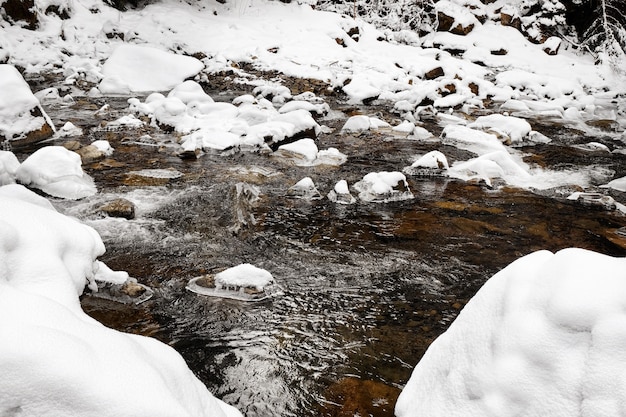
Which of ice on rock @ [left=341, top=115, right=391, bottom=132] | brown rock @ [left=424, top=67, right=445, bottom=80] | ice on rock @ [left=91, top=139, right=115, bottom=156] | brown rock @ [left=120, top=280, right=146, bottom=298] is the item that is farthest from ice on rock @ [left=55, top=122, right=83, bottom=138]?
brown rock @ [left=424, top=67, right=445, bottom=80]

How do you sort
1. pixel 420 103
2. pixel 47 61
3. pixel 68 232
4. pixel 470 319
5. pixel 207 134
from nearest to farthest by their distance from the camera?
1. pixel 470 319
2. pixel 68 232
3. pixel 207 134
4. pixel 420 103
5. pixel 47 61

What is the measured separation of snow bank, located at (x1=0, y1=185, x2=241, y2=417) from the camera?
1.67 metres

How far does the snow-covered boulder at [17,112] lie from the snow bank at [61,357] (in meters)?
6.56

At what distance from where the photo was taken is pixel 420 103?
12789 mm

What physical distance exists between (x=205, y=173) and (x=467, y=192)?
390 cm

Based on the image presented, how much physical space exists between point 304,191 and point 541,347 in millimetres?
4932

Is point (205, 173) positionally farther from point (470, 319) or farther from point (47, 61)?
point (47, 61)

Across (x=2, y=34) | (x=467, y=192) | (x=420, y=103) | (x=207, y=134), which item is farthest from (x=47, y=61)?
(x=467, y=192)

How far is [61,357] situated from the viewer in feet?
5.73

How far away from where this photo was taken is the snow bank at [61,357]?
1670mm

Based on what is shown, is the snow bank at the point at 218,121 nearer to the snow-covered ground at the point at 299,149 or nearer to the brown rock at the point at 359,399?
the snow-covered ground at the point at 299,149

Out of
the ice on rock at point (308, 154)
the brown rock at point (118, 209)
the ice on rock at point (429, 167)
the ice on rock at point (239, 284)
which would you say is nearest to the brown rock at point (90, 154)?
the brown rock at point (118, 209)

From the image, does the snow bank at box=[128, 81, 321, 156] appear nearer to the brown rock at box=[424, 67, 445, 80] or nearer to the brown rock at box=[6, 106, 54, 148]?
the brown rock at box=[6, 106, 54, 148]

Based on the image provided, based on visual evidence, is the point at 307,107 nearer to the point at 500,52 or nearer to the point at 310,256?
the point at 310,256
